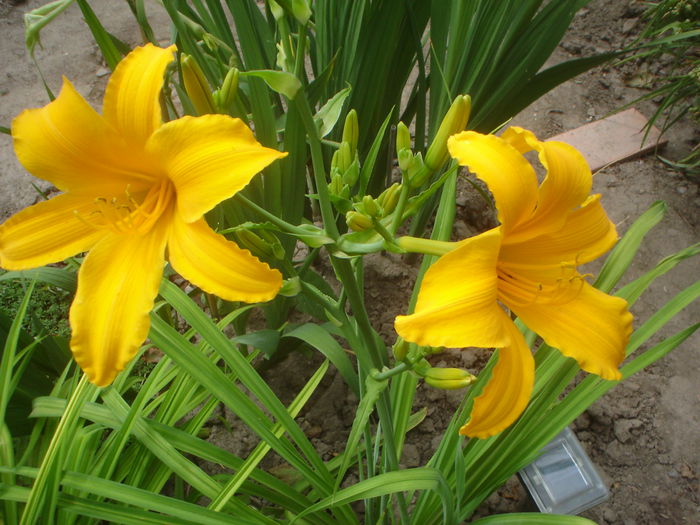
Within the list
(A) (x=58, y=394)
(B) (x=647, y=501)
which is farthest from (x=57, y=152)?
(B) (x=647, y=501)

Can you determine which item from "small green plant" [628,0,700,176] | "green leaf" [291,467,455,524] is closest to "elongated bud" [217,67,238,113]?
"green leaf" [291,467,455,524]

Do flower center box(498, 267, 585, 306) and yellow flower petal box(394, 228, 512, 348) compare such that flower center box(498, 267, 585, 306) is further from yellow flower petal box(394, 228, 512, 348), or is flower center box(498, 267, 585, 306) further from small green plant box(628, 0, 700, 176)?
small green plant box(628, 0, 700, 176)

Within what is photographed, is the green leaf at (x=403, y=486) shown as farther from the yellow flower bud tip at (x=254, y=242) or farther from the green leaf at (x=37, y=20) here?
the green leaf at (x=37, y=20)

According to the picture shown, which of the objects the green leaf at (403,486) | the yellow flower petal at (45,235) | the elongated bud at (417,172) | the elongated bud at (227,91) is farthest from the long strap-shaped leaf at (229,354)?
the elongated bud at (417,172)

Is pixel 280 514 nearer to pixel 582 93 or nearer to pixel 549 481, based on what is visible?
pixel 549 481

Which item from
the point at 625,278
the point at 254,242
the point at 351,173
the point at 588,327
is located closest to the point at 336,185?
the point at 351,173

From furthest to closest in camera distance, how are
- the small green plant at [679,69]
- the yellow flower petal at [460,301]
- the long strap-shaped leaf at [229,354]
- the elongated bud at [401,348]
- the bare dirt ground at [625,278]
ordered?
the small green plant at [679,69] < the bare dirt ground at [625,278] < the long strap-shaped leaf at [229,354] < the elongated bud at [401,348] < the yellow flower petal at [460,301]
